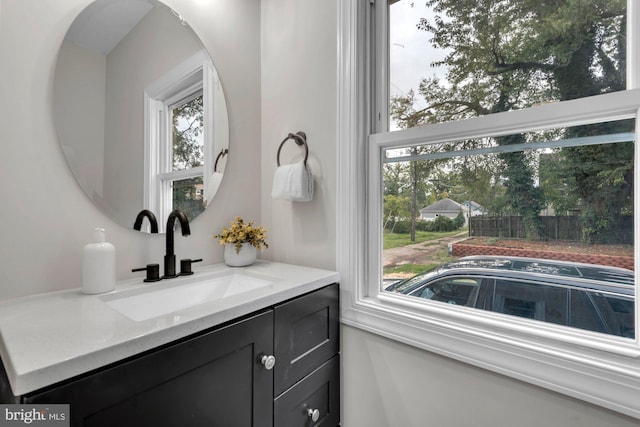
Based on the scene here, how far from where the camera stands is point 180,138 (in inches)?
49.3

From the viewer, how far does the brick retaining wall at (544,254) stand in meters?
0.79

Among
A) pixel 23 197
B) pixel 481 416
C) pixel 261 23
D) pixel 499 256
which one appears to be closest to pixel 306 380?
pixel 481 416

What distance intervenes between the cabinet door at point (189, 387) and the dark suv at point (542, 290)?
0.67 metres

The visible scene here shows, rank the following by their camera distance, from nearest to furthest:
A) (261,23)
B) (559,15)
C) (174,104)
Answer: (559,15) < (174,104) < (261,23)

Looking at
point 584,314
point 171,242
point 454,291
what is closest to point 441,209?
point 454,291

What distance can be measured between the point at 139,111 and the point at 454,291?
1.36m

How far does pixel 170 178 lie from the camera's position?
1215 millimetres

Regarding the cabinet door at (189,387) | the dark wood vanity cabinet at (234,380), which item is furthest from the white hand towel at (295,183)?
the cabinet door at (189,387)

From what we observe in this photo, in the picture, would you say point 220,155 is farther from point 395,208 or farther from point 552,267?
point 552,267

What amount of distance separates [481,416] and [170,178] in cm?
142

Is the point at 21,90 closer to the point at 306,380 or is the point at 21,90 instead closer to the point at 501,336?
the point at 306,380

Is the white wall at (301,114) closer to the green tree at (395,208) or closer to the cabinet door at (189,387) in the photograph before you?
the green tree at (395,208)

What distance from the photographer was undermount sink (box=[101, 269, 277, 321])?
36.5 inches

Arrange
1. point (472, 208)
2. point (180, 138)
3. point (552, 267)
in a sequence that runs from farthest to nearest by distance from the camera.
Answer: point (180, 138)
point (472, 208)
point (552, 267)
